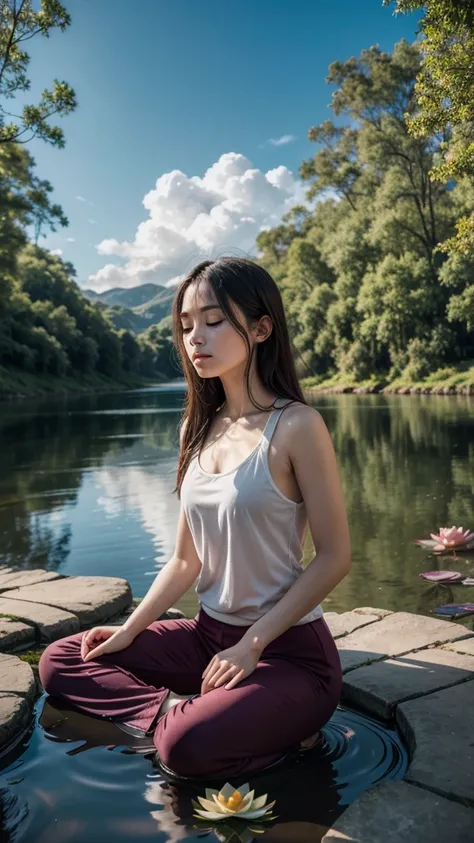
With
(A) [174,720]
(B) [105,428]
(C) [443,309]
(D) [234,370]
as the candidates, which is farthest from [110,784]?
(C) [443,309]

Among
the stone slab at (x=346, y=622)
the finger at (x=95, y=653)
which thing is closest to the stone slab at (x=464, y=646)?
the stone slab at (x=346, y=622)

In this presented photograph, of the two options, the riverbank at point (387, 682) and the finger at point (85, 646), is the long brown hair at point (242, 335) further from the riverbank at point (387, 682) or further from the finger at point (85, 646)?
the riverbank at point (387, 682)

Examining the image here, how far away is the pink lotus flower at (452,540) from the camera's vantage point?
5355mm

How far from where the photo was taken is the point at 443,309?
3247 cm

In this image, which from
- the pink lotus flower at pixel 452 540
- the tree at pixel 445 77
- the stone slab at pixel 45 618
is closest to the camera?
the stone slab at pixel 45 618

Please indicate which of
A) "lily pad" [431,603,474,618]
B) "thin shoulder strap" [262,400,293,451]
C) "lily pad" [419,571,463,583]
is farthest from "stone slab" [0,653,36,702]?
"lily pad" [419,571,463,583]

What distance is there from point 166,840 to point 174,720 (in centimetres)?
34

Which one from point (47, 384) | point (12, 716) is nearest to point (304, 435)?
point (12, 716)

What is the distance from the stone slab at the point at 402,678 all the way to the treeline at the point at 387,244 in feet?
86.0

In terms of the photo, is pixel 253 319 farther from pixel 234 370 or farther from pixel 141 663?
pixel 141 663

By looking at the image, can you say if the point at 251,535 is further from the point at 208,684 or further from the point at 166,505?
the point at 166,505

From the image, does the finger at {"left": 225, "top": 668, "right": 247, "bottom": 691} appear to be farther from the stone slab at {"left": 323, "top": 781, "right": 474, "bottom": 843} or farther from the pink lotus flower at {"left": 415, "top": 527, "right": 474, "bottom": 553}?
the pink lotus flower at {"left": 415, "top": 527, "right": 474, "bottom": 553}

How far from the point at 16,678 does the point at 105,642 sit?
47 centimetres

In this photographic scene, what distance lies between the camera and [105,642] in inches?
99.7
